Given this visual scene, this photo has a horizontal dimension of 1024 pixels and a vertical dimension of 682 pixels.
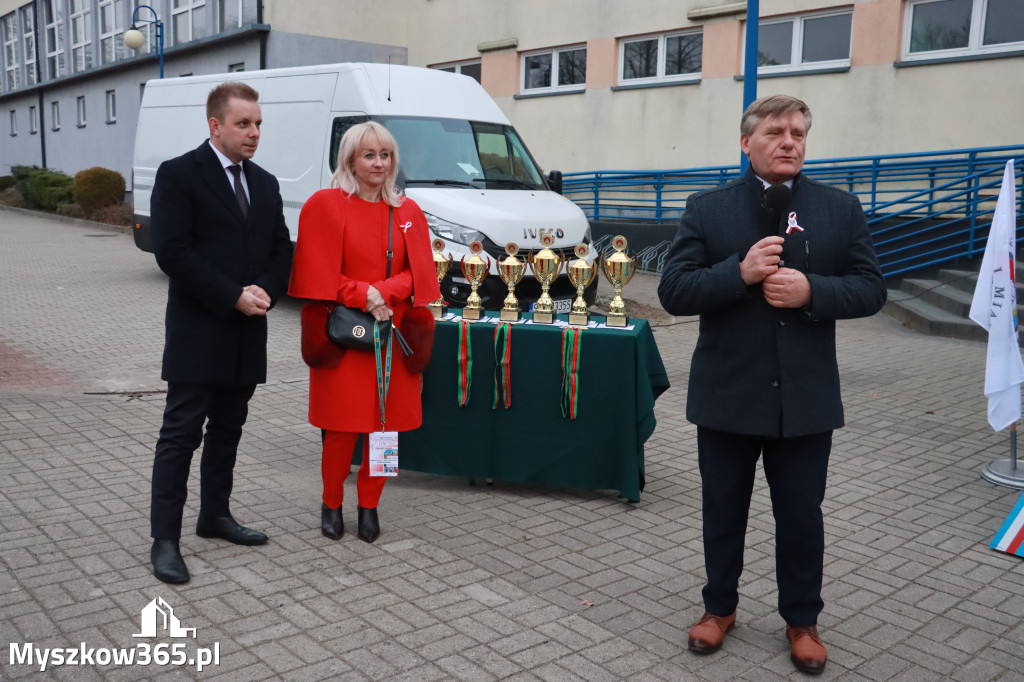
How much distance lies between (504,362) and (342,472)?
110 cm

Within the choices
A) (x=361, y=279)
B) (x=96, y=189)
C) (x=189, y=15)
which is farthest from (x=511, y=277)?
(x=189, y=15)

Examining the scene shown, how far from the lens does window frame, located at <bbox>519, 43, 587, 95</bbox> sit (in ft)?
61.4

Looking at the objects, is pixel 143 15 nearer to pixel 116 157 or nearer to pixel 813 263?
pixel 116 157

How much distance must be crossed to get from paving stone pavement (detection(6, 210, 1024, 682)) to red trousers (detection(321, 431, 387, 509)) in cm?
20

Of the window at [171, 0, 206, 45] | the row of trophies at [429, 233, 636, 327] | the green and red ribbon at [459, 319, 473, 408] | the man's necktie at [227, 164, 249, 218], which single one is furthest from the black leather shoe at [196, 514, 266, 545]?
the window at [171, 0, 206, 45]

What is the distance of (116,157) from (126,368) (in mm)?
24086

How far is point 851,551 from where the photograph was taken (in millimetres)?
4680

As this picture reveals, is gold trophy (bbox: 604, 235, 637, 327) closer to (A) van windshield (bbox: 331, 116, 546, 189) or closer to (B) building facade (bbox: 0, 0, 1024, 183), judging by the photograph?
(A) van windshield (bbox: 331, 116, 546, 189)

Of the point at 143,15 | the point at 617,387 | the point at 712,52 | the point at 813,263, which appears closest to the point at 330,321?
the point at 617,387

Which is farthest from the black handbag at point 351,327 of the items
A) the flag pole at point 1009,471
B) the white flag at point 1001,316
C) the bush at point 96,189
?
the bush at point 96,189

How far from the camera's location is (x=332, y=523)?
15.3 feet

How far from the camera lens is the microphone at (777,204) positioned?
324 centimetres

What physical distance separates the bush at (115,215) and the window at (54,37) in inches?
468

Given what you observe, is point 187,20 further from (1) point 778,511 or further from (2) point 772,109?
(1) point 778,511
